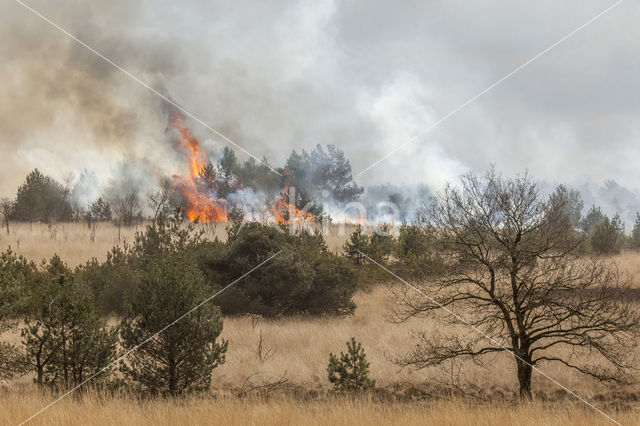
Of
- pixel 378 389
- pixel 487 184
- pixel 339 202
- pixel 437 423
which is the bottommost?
pixel 378 389

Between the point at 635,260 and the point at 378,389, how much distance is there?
21454mm

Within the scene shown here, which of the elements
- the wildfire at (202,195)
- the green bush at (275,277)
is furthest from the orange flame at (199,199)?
the green bush at (275,277)

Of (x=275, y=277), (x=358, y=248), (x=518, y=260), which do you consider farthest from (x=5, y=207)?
(x=518, y=260)

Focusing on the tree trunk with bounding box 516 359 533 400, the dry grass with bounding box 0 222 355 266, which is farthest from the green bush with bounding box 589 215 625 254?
the tree trunk with bounding box 516 359 533 400

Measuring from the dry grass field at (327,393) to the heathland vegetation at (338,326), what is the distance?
0.25 feet

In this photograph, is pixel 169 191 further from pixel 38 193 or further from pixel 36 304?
pixel 36 304

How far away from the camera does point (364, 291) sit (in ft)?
76.2

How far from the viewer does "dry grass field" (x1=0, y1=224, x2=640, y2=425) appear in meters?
6.88

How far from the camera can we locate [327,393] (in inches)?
439

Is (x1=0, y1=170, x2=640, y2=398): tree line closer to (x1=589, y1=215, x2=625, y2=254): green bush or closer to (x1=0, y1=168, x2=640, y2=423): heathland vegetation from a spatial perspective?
(x1=0, y1=168, x2=640, y2=423): heathland vegetation

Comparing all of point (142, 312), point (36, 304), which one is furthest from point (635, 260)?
point (36, 304)

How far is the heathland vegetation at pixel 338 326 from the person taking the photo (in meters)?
9.34

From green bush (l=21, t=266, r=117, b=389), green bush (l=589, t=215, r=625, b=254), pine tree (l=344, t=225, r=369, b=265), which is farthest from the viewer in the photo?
green bush (l=589, t=215, r=625, b=254)

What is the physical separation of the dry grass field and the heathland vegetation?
0.07 m
